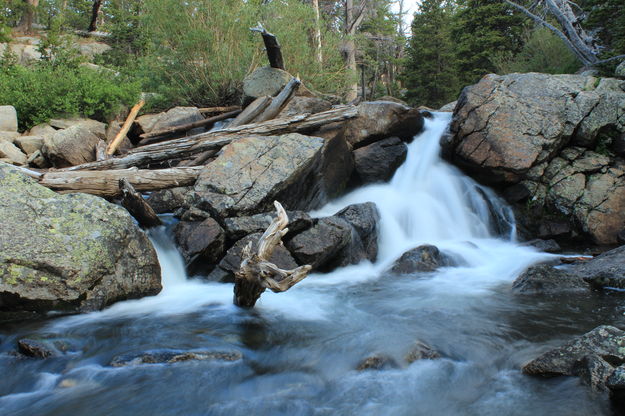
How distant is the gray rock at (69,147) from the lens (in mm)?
9453

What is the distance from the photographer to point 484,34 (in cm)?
2188

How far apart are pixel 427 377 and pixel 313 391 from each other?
1040 mm

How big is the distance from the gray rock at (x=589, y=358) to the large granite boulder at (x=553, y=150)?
576cm

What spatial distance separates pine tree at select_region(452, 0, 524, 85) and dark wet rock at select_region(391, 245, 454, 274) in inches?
651

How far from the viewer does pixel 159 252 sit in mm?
6746

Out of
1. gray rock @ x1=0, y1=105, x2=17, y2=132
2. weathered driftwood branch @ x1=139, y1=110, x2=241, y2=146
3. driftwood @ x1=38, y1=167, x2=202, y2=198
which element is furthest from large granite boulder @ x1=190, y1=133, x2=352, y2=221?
gray rock @ x1=0, y1=105, x2=17, y2=132

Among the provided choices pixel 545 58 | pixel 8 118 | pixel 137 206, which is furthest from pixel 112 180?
pixel 545 58

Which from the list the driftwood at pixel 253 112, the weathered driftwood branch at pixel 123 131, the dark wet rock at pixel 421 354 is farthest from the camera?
the driftwood at pixel 253 112

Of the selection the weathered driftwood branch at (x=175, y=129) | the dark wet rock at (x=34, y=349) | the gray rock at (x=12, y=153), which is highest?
the weathered driftwood branch at (x=175, y=129)

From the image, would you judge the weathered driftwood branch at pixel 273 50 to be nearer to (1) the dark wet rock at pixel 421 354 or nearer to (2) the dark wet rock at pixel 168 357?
(2) the dark wet rock at pixel 168 357

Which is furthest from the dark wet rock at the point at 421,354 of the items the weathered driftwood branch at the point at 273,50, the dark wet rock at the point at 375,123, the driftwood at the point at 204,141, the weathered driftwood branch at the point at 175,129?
the weathered driftwood branch at the point at 273,50

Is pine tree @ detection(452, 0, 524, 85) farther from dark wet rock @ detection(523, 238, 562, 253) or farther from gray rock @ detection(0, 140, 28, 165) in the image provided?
gray rock @ detection(0, 140, 28, 165)

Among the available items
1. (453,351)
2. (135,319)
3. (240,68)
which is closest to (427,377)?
(453,351)

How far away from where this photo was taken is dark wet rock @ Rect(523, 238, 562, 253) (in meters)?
8.43
